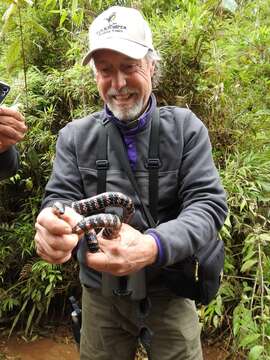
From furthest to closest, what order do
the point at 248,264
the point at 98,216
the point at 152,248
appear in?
the point at 248,264 → the point at 152,248 → the point at 98,216

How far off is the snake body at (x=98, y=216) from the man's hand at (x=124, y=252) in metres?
0.03

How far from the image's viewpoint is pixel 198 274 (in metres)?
2.05

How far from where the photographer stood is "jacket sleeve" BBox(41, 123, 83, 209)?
207 cm

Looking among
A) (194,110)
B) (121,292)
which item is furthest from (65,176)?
(194,110)

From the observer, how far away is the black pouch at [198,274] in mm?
2025

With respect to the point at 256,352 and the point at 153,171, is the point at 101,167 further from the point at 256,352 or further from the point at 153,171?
the point at 256,352

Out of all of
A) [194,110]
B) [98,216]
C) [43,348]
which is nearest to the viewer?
[98,216]

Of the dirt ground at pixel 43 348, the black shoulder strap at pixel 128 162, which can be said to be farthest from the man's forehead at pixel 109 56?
the dirt ground at pixel 43 348

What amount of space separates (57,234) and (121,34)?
3.36 ft

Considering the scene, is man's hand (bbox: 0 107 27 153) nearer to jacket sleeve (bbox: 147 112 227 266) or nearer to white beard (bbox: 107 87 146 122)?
white beard (bbox: 107 87 146 122)

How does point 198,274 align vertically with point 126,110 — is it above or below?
below

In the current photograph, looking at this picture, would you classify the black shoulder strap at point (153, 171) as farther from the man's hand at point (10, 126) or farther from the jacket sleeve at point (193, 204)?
the man's hand at point (10, 126)

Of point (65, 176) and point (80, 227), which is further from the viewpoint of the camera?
point (65, 176)

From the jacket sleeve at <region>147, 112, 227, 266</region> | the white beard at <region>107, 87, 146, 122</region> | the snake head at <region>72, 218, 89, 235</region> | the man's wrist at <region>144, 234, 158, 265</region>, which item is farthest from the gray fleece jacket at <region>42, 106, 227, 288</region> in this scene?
the snake head at <region>72, 218, 89, 235</region>
